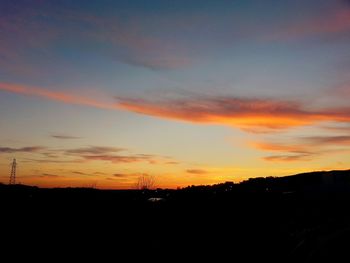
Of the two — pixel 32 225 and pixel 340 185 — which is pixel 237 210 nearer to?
pixel 340 185

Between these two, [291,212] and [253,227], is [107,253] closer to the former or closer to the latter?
[253,227]

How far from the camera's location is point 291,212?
20422mm

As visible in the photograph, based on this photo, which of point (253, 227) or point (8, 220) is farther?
point (8, 220)

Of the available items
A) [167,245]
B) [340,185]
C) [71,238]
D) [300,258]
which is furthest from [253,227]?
[71,238]

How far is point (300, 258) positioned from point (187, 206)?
1793 cm

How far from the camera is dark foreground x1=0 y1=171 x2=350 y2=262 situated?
1483 cm

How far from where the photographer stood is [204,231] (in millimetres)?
22109

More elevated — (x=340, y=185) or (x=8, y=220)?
(x=340, y=185)

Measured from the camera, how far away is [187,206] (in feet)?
97.9

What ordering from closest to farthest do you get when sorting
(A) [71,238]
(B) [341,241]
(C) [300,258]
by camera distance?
(B) [341,241], (C) [300,258], (A) [71,238]

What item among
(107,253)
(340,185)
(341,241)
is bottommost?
(107,253)

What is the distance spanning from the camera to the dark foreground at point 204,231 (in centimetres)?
1483

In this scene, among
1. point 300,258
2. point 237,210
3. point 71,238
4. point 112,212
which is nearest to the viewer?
point 300,258

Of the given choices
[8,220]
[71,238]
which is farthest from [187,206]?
[8,220]
